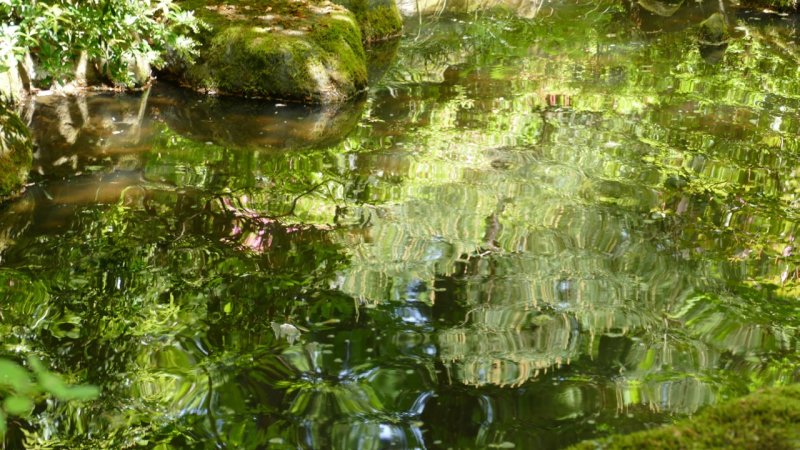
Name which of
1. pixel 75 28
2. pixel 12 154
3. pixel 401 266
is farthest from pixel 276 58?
pixel 401 266

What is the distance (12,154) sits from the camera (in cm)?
618

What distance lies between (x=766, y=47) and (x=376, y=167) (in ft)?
29.8

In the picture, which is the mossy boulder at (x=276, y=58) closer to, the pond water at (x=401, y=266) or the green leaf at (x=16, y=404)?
the pond water at (x=401, y=266)

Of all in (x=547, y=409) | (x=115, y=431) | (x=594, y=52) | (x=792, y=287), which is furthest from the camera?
(x=594, y=52)

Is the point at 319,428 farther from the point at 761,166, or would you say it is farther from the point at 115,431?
the point at 761,166

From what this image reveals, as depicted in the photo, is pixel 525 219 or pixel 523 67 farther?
pixel 523 67

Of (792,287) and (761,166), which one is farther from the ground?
(761,166)

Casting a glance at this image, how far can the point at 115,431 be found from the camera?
3.42 metres

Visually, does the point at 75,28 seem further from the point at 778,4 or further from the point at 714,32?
the point at 778,4

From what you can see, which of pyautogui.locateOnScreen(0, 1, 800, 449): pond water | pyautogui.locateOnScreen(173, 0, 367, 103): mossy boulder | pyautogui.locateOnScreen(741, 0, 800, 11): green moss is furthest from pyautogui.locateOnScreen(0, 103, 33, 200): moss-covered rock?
pyautogui.locateOnScreen(741, 0, 800, 11): green moss

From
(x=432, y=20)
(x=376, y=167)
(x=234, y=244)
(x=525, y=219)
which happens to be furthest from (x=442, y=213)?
(x=432, y=20)

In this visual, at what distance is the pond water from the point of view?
3.69m

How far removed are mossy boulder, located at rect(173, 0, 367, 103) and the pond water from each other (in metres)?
0.38

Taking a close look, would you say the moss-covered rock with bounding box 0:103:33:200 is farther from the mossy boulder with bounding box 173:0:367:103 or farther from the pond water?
the mossy boulder with bounding box 173:0:367:103
